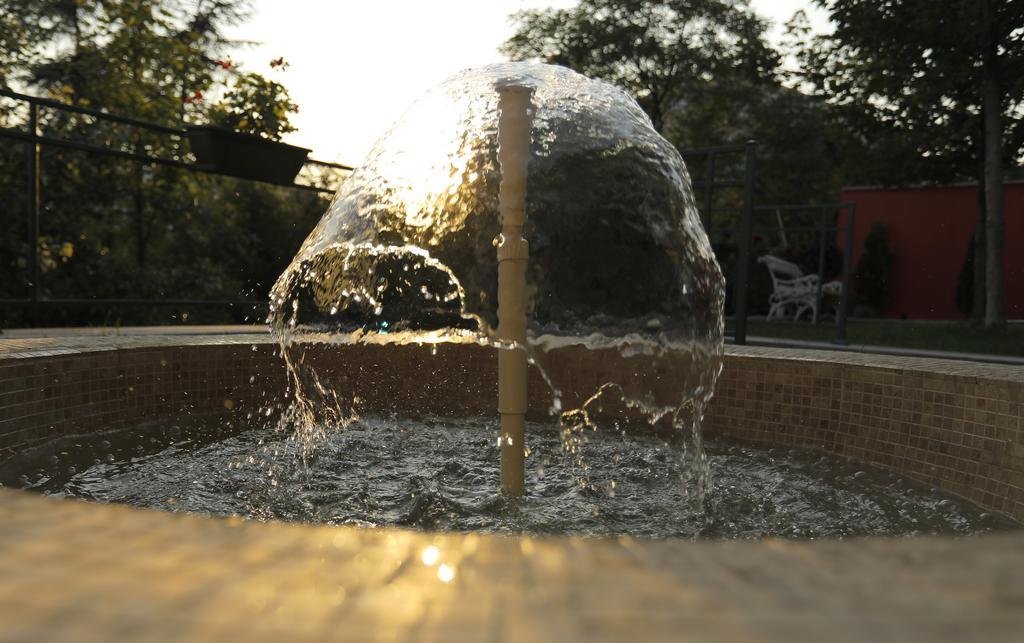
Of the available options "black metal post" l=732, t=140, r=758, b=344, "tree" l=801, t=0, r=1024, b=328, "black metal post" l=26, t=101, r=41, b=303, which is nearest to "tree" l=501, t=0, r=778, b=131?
"tree" l=801, t=0, r=1024, b=328

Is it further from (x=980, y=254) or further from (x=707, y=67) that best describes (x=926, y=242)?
(x=707, y=67)

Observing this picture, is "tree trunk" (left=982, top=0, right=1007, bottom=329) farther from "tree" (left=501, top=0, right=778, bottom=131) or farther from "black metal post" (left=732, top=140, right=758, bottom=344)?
"tree" (left=501, top=0, right=778, bottom=131)

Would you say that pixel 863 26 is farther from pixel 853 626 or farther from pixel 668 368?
pixel 853 626

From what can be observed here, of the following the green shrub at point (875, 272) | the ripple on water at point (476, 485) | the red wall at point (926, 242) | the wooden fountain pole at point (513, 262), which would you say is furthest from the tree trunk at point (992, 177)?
the wooden fountain pole at point (513, 262)

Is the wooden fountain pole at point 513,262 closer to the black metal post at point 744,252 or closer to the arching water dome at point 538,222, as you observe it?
the arching water dome at point 538,222

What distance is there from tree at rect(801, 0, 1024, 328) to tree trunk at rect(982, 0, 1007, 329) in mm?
14

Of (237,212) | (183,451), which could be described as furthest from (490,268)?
(237,212)

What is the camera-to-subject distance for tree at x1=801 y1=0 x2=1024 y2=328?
1179cm

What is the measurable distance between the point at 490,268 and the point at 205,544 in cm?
436

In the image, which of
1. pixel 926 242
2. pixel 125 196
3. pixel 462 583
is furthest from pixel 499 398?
pixel 926 242

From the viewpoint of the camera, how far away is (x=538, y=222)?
20.3 feet

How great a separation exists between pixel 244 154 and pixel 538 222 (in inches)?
84.6

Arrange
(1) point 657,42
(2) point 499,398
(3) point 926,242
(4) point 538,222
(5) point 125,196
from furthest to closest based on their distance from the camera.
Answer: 1. (1) point 657,42
2. (3) point 926,242
3. (5) point 125,196
4. (4) point 538,222
5. (2) point 499,398

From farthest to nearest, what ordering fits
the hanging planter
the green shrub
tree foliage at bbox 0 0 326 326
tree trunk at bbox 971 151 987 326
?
1. the green shrub
2. tree trunk at bbox 971 151 987 326
3. tree foliage at bbox 0 0 326 326
4. the hanging planter
